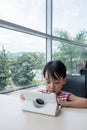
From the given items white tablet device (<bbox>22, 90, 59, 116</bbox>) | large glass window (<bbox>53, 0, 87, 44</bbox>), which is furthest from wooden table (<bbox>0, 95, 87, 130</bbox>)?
large glass window (<bbox>53, 0, 87, 44</bbox>)

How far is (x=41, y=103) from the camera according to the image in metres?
0.91

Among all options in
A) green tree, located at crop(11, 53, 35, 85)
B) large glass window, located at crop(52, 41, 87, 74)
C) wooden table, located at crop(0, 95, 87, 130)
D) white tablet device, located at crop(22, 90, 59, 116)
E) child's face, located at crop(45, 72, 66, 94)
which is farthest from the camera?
large glass window, located at crop(52, 41, 87, 74)

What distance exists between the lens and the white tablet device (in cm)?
88

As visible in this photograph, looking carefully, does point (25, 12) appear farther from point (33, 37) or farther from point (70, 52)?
point (70, 52)

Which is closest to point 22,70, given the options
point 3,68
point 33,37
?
point 3,68

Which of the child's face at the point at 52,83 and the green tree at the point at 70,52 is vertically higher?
the green tree at the point at 70,52

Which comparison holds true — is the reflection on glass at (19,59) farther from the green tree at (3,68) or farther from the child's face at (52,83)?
the child's face at (52,83)

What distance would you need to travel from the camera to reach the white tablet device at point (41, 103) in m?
0.88

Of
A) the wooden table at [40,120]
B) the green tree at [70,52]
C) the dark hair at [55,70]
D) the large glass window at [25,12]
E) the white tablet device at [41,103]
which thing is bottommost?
the wooden table at [40,120]

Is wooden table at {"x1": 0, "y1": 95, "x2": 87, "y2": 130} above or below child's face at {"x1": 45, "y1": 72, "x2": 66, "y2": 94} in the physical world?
below

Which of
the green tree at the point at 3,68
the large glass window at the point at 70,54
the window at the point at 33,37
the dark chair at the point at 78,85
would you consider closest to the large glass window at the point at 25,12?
the window at the point at 33,37

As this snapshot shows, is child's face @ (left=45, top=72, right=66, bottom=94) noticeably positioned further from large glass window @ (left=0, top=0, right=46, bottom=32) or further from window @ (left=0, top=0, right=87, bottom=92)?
large glass window @ (left=0, top=0, right=46, bottom=32)

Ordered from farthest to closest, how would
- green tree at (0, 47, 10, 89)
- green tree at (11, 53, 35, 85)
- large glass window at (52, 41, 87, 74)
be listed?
large glass window at (52, 41, 87, 74)
green tree at (11, 53, 35, 85)
green tree at (0, 47, 10, 89)

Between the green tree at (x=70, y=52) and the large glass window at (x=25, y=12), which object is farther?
the green tree at (x=70, y=52)
